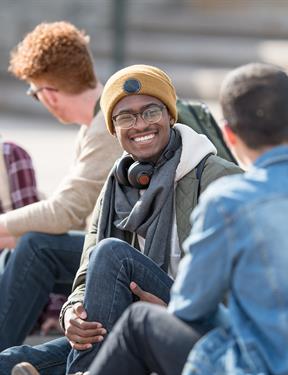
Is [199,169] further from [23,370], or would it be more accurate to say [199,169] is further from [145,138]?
[23,370]

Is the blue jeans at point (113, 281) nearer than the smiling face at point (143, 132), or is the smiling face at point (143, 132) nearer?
the blue jeans at point (113, 281)

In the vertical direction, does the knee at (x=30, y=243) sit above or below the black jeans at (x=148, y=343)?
below

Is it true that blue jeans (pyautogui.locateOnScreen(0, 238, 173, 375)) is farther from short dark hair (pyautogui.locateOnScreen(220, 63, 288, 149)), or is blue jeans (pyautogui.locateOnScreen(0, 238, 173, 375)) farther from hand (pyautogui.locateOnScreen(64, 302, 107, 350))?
short dark hair (pyautogui.locateOnScreen(220, 63, 288, 149))

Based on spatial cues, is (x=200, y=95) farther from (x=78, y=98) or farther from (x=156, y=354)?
(x=156, y=354)

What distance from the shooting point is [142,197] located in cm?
424

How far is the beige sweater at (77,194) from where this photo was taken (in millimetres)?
5020

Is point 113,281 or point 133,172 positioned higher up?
point 133,172

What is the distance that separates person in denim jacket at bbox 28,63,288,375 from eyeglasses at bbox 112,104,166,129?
0.94 meters

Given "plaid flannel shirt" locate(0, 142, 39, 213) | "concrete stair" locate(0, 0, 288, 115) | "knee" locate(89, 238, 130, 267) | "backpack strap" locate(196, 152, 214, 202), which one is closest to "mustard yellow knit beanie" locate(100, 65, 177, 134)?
"backpack strap" locate(196, 152, 214, 202)

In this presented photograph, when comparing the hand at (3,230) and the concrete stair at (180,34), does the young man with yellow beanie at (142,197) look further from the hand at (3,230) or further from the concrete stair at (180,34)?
the concrete stair at (180,34)

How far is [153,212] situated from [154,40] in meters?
8.86

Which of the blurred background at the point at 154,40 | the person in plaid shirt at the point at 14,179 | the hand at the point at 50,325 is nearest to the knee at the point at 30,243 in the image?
the person in plaid shirt at the point at 14,179

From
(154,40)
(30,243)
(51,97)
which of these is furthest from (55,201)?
(154,40)

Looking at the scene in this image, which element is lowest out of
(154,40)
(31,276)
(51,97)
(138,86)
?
(154,40)
